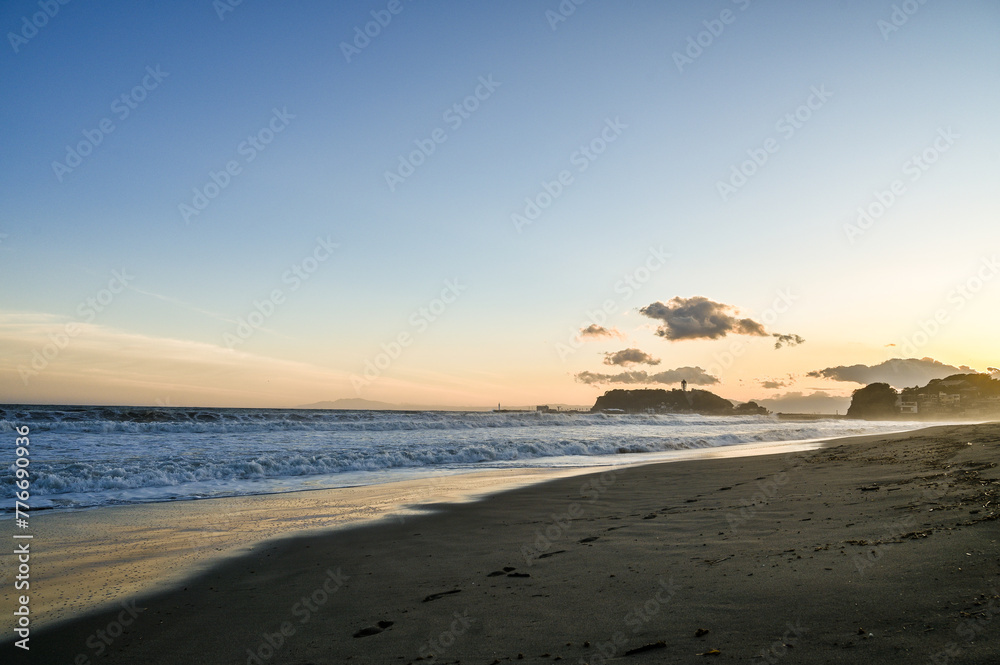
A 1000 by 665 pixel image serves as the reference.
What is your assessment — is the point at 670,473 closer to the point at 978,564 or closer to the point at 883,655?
the point at 978,564

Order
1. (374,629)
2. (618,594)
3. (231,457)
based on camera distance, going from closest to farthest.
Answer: (374,629), (618,594), (231,457)

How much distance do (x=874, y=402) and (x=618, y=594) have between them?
106 metres

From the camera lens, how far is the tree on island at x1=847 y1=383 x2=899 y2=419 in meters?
86.2

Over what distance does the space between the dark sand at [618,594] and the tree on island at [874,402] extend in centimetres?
9496

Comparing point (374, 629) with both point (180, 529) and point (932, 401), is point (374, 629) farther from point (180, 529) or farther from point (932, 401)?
point (932, 401)

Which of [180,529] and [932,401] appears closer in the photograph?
[180,529]

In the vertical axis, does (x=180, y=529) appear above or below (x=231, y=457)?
below

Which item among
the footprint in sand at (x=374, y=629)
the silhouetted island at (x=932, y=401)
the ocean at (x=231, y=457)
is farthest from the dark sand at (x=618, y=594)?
the silhouetted island at (x=932, y=401)

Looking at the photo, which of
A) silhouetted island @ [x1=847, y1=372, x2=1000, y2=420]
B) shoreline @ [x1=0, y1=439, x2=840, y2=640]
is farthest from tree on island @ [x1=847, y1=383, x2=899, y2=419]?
shoreline @ [x1=0, y1=439, x2=840, y2=640]

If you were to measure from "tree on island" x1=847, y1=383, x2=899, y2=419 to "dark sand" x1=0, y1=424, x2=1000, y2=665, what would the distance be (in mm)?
94957

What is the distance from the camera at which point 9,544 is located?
7.63 m

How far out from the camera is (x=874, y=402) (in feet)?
298

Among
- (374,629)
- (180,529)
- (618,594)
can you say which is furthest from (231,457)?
(618,594)

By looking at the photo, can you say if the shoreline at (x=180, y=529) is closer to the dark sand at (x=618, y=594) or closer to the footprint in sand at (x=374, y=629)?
the dark sand at (x=618, y=594)
